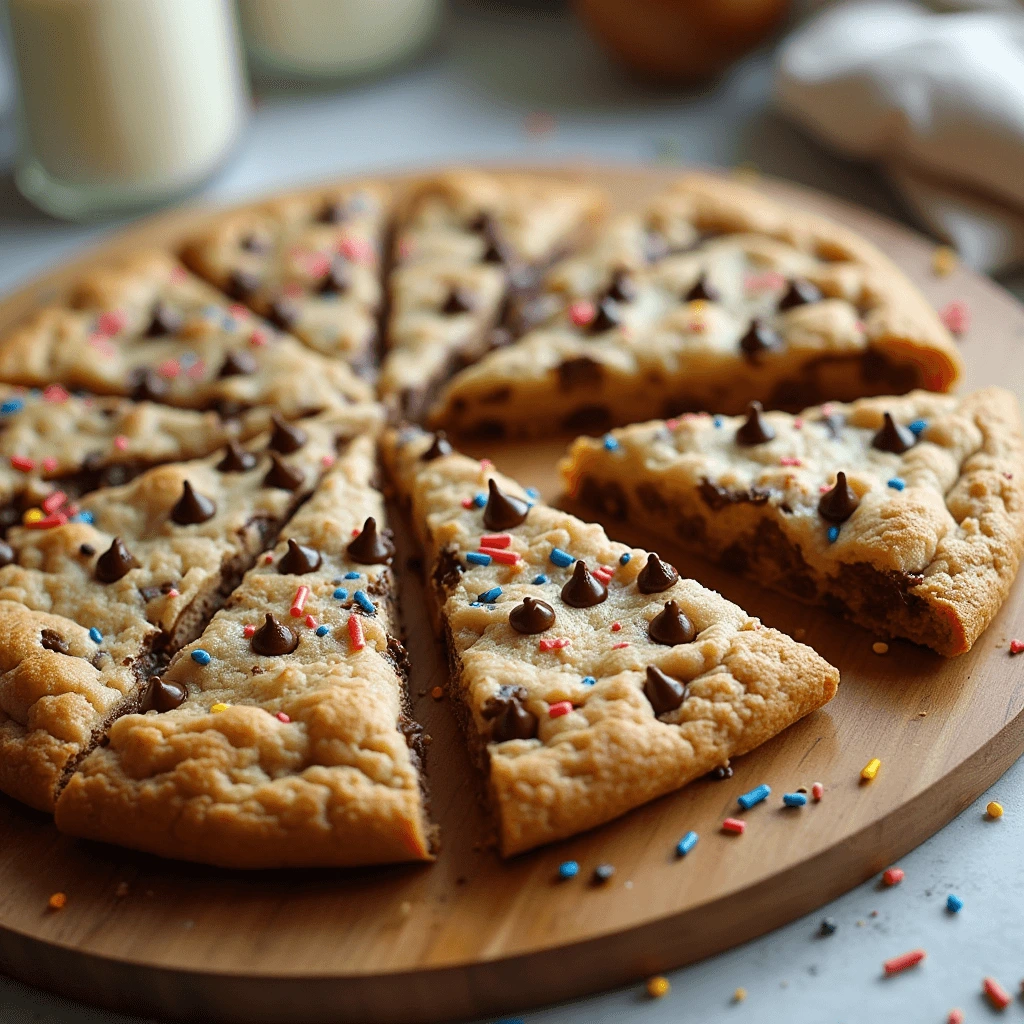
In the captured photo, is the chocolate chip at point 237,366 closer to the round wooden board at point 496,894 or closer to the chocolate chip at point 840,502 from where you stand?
the round wooden board at point 496,894

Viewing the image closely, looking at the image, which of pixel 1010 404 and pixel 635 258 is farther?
pixel 635 258

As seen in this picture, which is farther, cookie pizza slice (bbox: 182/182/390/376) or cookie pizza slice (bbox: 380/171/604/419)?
cookie pizza slice (bbox: 182/182/390/376)

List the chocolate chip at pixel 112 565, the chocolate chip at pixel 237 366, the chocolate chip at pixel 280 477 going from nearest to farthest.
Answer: the chocolate chip at pixel 112 565
the chocolate chip at pixel 280 477
the chocolate chip at pixel 237 366

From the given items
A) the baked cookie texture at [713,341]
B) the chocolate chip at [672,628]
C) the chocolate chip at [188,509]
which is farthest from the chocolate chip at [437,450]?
the chocolate chip at [672,628]

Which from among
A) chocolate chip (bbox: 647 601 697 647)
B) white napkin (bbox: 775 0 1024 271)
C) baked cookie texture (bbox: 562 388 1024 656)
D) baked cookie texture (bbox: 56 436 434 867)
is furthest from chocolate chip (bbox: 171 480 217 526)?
white napkin (bbox: 775 0 1024 271)

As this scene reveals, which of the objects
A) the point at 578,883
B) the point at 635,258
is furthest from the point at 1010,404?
the point at 578,883

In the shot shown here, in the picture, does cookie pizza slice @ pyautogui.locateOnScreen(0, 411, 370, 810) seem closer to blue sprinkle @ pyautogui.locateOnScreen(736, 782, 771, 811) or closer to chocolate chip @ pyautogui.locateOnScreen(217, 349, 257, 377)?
chocolate chip @ pyautogui.locateOnScreen(217, 349, 257, 377)

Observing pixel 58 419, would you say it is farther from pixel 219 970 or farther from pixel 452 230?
pixel 219 970
